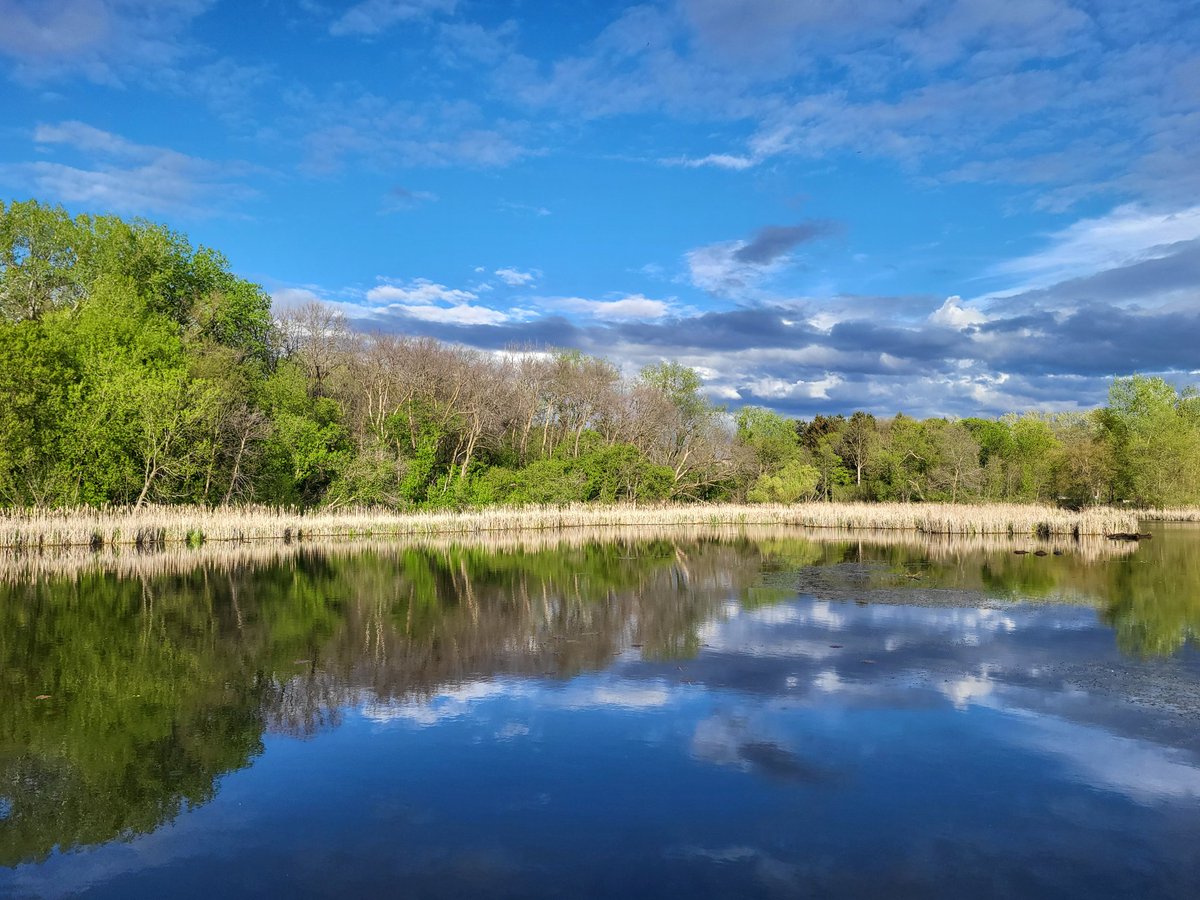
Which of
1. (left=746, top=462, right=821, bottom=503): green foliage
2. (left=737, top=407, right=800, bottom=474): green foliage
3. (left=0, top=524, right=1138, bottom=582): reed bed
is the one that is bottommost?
(left=0, top=524, right=1138, bottom=582): reed bed

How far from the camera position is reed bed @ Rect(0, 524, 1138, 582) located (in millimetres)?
21859

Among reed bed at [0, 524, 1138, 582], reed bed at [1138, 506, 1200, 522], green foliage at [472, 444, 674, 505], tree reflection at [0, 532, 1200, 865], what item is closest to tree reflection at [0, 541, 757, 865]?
tree reflection at [0, 532, 1200, 865]

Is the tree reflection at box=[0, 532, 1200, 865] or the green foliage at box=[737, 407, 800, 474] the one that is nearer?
the tree reflection at box=[0, 532, 1200, 865]

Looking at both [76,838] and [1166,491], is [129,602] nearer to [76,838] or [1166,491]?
[76,838]

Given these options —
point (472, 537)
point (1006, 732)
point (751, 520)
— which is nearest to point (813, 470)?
point (751, 520)

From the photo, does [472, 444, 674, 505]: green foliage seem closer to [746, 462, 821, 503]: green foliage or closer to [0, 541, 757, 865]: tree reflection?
[746, 462, 821, 503]: green foliage

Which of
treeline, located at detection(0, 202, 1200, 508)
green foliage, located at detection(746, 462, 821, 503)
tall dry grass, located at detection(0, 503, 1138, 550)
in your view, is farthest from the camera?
green foliage, located at detection(746, 462, 821, 503)

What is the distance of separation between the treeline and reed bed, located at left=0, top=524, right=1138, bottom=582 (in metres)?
5.52

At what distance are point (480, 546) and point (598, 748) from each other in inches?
875

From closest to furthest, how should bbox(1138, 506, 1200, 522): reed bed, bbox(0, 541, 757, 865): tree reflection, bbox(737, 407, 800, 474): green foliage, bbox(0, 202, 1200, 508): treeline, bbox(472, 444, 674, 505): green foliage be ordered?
bbox(0, 541, 757, 865): tree reflection < bbox(0, 202, 1200, 508): treeline < bbox(472, 444, 674, 505): green foliage < bbox(1138, 506, 1200, 522): reed bed < bbox(737, 407, 800, 474): green foliage


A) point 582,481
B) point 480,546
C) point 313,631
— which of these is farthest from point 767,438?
point 313,631

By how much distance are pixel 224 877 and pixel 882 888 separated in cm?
424

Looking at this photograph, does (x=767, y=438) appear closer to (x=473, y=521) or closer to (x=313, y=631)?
(x=473, y=521)

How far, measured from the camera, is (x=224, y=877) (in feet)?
17.1
